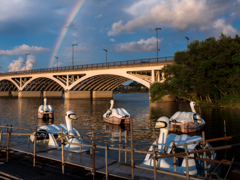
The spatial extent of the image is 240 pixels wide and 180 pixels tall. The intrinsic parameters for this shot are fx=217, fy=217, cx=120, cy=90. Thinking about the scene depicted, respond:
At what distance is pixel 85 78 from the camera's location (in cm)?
7262

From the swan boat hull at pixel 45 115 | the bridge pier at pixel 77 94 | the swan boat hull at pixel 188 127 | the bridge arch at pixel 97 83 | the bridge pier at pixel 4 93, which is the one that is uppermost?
the bridge arch at pixel 97 83

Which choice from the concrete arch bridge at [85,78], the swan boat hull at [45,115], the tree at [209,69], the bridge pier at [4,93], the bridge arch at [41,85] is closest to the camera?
the swan boat hull at [45,115]

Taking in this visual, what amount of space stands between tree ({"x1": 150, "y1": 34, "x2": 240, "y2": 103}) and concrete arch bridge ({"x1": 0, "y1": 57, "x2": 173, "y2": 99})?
12.5 meters

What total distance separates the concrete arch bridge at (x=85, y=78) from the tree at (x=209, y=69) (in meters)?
12.5

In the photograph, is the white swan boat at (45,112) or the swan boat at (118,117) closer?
the swan boat at (118,117)

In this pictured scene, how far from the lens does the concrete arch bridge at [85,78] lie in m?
58.2

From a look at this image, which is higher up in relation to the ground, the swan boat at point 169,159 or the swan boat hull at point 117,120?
the swan boat at point 169,159

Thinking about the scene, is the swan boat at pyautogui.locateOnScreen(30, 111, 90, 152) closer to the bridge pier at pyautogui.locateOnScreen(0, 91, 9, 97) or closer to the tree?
the tree

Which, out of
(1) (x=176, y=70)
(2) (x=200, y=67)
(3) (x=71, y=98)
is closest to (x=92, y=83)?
(3) (x=71, y=98)

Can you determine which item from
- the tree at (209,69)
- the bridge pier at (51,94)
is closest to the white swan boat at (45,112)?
the tree at (209,69)

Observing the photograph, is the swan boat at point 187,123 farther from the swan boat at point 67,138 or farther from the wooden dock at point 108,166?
the wooden dock at point 108,166

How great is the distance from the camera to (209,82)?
124 ft

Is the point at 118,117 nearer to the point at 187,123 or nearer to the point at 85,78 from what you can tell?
the point at 187,123

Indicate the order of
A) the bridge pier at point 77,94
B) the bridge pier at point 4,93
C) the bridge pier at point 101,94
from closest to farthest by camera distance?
the bridge pier at point 77,94, the bridge pier at point 101,94, the bridge pier at point 4,93
